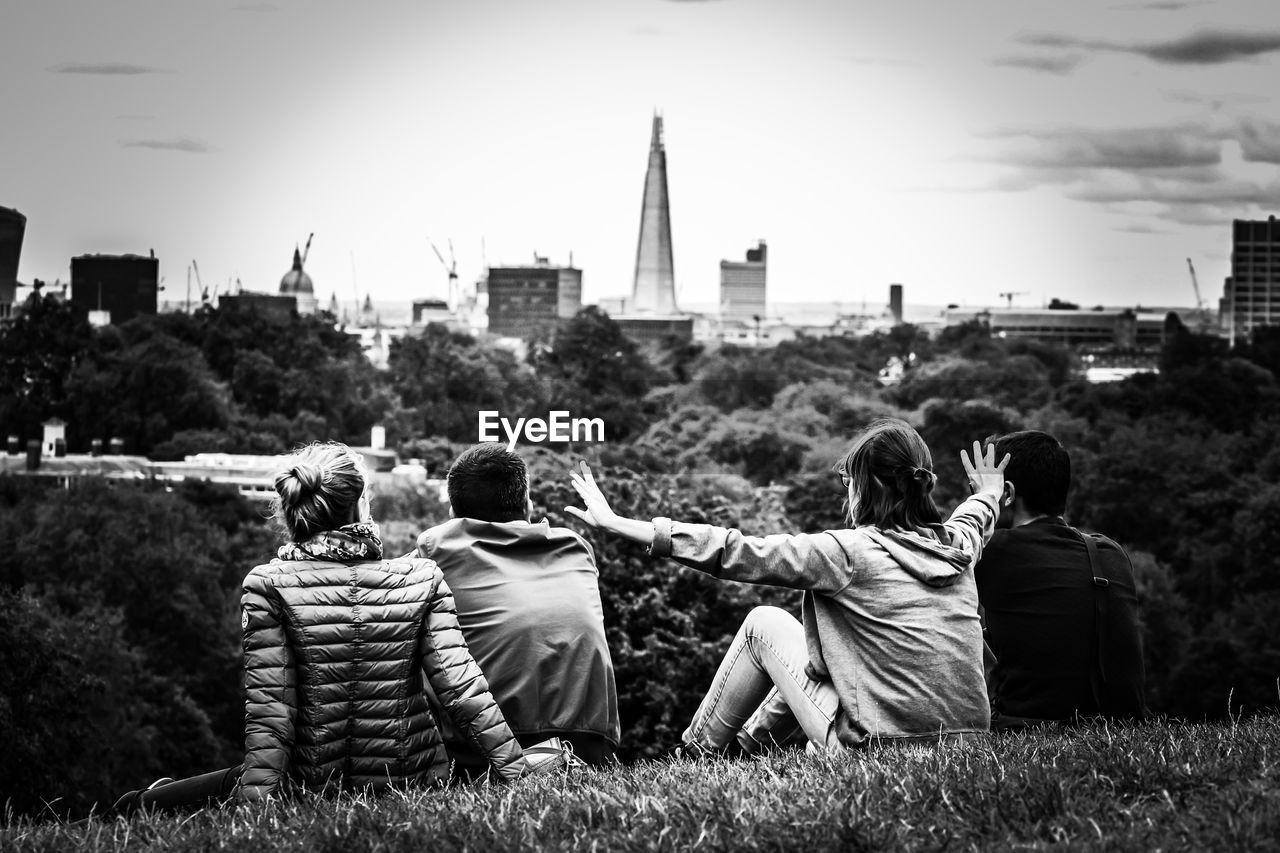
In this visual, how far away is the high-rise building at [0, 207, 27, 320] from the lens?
7112 cm

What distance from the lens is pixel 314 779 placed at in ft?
16.1

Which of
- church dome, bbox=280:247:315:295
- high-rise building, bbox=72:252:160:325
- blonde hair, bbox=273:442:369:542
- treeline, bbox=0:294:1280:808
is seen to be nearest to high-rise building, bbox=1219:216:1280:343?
treeline, bbox=0:294:1280:808

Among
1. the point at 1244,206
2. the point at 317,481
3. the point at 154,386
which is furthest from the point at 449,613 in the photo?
the point at 1244,206

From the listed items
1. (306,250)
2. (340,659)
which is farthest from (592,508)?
(306,250)

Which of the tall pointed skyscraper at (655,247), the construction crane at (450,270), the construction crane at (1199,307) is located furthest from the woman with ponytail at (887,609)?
the tall pointed skyscraper at (655,247)

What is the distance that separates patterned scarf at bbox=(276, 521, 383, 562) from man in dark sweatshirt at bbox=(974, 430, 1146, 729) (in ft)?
7.00

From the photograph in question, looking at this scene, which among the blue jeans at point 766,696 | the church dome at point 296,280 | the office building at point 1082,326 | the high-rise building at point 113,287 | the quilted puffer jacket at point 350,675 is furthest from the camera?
the office building at point 1082,326

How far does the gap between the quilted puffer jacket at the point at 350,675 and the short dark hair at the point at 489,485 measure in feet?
1.78

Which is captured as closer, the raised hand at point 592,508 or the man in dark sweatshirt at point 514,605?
the raised hand at point 592,508

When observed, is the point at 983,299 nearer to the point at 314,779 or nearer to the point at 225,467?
the point at 225,467

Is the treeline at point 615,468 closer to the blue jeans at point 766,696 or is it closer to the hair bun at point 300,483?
the blue jeans at point 766,696

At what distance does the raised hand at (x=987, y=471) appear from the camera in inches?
219

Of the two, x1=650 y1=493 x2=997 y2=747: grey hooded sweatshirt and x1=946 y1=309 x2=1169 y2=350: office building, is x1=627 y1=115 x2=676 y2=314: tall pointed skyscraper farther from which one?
x1=650 y1=493 x2=997 y2=747: grey hooded sweatshirt

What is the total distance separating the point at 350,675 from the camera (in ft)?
16.0
